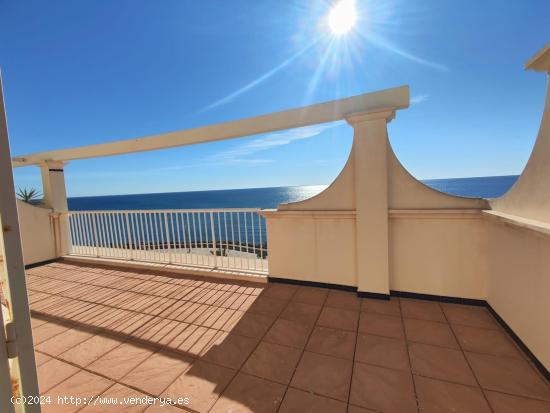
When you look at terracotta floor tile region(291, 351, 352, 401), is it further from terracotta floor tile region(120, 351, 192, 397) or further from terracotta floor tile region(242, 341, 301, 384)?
terracotta floor tile region(120, 351, 192, 397)

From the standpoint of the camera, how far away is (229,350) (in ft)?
6.46

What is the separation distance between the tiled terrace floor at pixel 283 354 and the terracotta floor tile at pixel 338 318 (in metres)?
0.01

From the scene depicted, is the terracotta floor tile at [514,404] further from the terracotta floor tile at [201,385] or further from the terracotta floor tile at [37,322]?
the terracotta floor tile at [37,322]

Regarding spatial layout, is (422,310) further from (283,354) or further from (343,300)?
(283,354)

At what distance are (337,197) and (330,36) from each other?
83.1 inches

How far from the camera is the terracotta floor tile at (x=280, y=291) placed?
294 cm

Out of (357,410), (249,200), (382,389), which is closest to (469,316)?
(382,389)

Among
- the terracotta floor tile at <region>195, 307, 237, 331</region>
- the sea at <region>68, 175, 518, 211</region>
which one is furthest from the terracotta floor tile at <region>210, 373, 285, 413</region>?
the sea at <region>68, 175, 518, 211</region>

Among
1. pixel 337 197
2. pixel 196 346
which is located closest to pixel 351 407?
pixel 196 346

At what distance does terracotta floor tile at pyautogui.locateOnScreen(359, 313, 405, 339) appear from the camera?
213cm

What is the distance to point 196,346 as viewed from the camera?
2.04 m

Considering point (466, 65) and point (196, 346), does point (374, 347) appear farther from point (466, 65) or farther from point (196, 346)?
point (466, 65)

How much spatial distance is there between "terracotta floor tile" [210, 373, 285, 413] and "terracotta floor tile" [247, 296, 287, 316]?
882mm

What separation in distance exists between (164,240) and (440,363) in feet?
14.6
